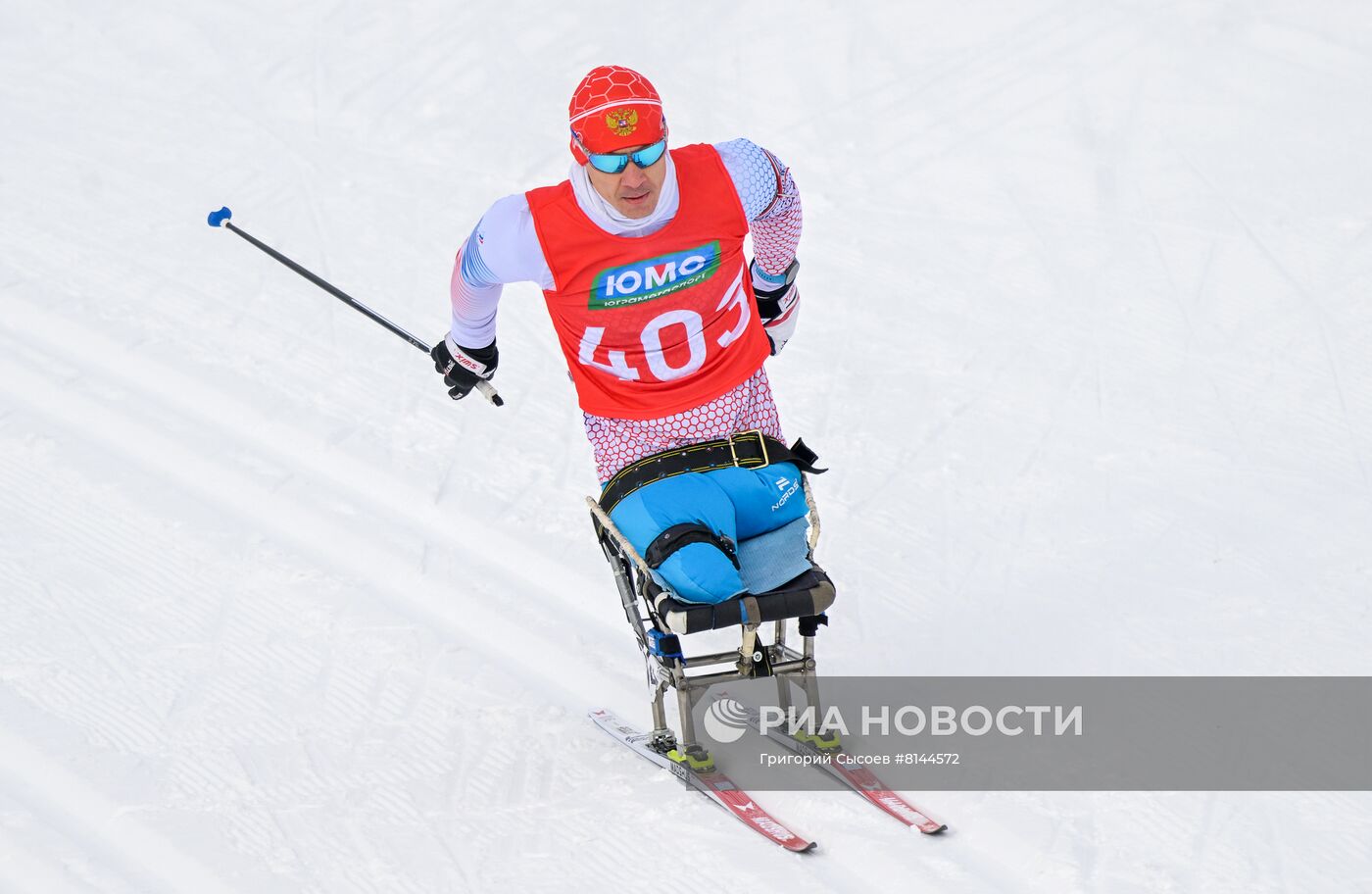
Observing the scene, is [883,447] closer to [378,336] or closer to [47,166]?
[378,336]

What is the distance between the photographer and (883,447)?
6547 millimetres

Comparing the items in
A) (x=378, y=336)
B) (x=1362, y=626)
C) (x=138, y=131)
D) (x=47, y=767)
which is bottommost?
(x=47, y=767)

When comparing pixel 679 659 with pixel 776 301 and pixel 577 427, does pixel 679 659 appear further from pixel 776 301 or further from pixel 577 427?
pixel 577 427

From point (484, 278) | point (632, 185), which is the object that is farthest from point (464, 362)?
point (632, 185)

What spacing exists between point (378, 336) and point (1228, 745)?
4455mm

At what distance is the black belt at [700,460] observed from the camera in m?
4.64

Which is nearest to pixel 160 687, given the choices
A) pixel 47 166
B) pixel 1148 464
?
pixel 1148 464

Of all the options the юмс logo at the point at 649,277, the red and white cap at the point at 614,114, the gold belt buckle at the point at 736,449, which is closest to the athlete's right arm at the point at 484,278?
the юмс logo at the point at 649,277

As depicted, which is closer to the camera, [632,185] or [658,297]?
[632,185]

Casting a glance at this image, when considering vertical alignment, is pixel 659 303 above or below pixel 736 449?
above

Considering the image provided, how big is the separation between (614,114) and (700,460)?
1069mm

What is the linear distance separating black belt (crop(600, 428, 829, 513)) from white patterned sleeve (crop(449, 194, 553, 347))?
62 centimetres

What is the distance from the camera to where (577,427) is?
22.5ft

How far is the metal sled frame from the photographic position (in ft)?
15.1
